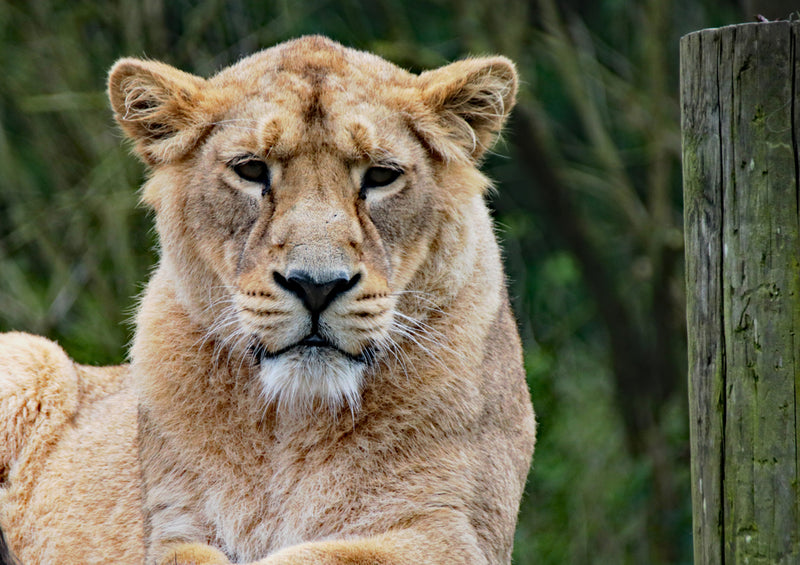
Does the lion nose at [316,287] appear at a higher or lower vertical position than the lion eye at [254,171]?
lower

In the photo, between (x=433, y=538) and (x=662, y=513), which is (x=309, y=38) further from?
(x=662, y=513)

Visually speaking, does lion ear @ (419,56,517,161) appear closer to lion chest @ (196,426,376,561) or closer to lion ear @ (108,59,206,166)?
lion ear @ (108,59,206,166)

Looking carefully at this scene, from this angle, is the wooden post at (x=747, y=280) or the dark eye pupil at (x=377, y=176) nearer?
the wooden post at (x=747, y=280)

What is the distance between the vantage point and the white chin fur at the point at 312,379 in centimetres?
362

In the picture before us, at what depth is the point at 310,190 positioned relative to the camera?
3705mm

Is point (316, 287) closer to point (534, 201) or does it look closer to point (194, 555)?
point (194, 555)

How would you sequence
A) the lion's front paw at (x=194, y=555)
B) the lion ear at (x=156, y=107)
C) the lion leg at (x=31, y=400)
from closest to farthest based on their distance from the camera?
the lion's front paw at (x=194, y=555), the lion ear at (x=156, y=107), the lion leg at (x=31, y=400)

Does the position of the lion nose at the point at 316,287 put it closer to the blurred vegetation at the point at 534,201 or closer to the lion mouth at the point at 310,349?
the lion mouth at the point at 310,349

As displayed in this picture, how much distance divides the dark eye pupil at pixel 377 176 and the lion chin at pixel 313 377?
57 centimetres

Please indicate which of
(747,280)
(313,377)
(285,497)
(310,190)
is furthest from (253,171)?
(747,280)

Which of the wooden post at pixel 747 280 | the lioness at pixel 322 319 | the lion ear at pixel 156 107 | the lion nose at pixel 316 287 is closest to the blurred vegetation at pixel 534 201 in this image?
the lioness at pixel 322 319

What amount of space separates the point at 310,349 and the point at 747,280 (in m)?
1.31

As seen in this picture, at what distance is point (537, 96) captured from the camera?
1051 cm

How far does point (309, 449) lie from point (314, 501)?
0.17 metres
